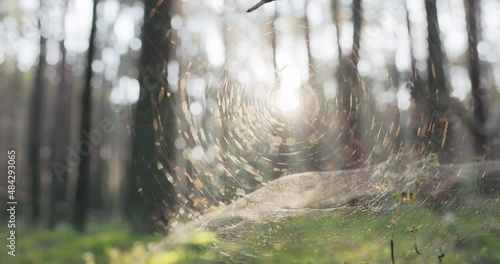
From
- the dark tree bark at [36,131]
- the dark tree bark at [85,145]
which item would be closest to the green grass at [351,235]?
the dark tree bark at [85,145]

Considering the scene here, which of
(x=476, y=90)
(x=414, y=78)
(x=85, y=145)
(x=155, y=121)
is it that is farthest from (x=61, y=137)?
(x=414, y=78)

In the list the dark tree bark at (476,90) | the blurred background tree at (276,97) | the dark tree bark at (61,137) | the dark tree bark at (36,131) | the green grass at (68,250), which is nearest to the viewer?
the blurred background tree at (276,97)

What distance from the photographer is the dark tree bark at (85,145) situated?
5.71 m

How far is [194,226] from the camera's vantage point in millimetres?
1249

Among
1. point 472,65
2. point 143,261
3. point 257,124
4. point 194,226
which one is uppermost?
point 472,65

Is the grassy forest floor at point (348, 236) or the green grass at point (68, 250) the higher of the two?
the grassy forest floor at point (348, 236)

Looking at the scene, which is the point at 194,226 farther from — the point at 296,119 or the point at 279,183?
the point at 296,119

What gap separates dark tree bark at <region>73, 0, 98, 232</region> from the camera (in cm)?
571

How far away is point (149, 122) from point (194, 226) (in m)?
0.34

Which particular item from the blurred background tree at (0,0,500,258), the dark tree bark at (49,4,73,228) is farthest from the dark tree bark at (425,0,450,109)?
the dark tree bark at (49,4,73,228)

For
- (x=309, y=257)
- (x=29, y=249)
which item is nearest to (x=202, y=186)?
(x=309, y=257)

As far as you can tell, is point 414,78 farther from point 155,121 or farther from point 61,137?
point 61,137

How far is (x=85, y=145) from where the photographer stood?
4.89 m

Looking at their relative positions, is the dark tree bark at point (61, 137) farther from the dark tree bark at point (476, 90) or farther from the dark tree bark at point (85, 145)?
the dark tree bark at point (476, 90)
